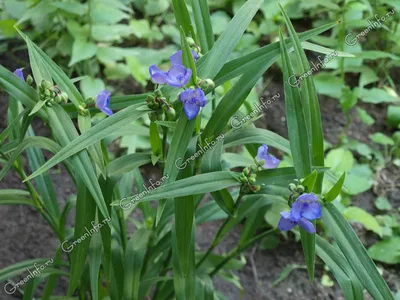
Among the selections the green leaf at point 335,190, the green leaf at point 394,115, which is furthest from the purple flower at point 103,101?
the green leaf at point 394,115

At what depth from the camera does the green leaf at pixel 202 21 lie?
1104mm

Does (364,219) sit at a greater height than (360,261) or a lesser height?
lesser

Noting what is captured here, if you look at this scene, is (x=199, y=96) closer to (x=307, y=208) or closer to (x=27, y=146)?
(x=307, y=208)

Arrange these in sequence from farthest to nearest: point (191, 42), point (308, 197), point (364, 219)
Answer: point (364, 219) → point (191, 42) → point (308, 197)

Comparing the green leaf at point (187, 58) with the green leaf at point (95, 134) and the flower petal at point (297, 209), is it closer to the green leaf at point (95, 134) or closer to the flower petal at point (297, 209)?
the green leaf at point (95, 134)

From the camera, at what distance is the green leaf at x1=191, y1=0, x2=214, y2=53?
3.62 feet

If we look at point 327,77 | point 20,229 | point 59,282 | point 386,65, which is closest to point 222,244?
point 59,282

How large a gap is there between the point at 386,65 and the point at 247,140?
139 cm

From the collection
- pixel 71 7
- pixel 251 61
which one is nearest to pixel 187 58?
pixel 251 61

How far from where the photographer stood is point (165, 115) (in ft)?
A: 3.24

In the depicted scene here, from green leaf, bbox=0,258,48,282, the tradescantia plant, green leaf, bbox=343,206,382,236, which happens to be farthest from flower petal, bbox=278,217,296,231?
green leaf, bbox=343,206,382,236

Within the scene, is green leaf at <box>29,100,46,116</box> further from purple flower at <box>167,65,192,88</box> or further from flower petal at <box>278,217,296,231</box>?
flower petal at <box>278,217,296,231</box>

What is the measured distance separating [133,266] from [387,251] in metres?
0.89

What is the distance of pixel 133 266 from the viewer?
1188mm
